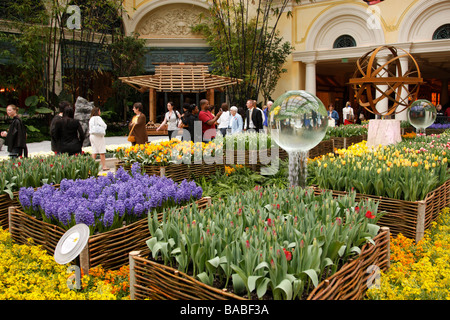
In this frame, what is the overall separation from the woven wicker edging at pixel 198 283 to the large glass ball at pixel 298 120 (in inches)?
55.5

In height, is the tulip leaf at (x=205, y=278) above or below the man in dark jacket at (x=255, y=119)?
below

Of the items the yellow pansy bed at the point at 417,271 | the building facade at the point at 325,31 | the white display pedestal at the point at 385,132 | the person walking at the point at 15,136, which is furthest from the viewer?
the building facade at the point at 325,31

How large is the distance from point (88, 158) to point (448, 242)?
4653 mm

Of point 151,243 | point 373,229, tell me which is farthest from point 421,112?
point 151,243

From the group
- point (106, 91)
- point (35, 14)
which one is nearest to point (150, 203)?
point (35, 14)

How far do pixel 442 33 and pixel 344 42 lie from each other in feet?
15.1

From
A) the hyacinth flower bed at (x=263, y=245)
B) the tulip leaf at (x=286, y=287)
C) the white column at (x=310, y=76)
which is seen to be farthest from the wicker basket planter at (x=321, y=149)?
the white column at (x=310, y=76)

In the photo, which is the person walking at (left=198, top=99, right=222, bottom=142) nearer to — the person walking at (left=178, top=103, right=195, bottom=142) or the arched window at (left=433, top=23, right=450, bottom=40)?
the person walking at (left=178, top=103, right=195, bottom=142)

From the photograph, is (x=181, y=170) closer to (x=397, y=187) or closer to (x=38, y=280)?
(x=397, y=187)

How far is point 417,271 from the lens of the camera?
3164mm

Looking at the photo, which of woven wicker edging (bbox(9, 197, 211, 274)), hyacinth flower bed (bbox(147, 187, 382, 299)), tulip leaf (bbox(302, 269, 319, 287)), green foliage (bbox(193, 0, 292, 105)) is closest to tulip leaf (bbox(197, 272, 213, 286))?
hyacinth flower bed (bbox(147, 187, 382, 299))

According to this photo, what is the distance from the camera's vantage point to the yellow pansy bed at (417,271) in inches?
98.0

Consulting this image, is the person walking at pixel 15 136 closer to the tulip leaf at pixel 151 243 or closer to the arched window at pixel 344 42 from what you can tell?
the tulip leaf at pixel 151 243

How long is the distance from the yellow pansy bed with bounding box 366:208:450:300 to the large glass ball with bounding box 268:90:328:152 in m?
1.25
